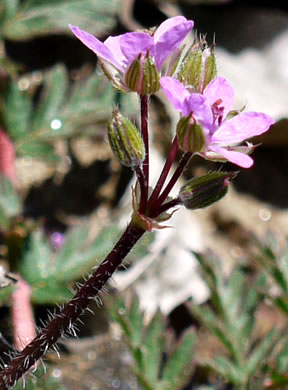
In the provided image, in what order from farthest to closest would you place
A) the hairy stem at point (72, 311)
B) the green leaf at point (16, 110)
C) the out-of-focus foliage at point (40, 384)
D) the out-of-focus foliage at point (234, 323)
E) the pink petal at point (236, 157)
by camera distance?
the green leaf at point (16, 110), the out-of-focus foliage at point (234, 323), the out-of-focus foliage at point (40, 384), the hairy stem at point (72, 311), the pink petal at point (236, 157)

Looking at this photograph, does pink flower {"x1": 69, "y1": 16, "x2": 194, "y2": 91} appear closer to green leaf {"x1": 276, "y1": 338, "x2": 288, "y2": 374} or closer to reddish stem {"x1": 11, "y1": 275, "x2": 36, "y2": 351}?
reddish stem {"x1": 11, "y1": 275, "x2": 36, "y2": 351}

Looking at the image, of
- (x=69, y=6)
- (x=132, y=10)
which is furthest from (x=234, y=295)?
(x=132, y=10)

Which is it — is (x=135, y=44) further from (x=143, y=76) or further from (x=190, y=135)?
(x=190, y=135)

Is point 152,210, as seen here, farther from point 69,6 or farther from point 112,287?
point 69,6

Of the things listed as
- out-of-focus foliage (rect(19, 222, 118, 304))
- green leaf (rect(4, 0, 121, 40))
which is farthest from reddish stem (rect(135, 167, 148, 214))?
green leaf (rect(4, 0, 121, 40))

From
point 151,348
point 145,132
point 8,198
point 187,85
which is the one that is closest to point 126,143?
point 145,132

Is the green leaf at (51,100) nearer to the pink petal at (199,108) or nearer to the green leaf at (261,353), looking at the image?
the green leaf at (261,353)

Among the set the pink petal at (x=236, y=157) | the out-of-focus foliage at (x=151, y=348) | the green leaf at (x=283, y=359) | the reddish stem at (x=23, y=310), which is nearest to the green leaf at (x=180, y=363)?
the out-of-focus foliage at (x=151, y=348)
